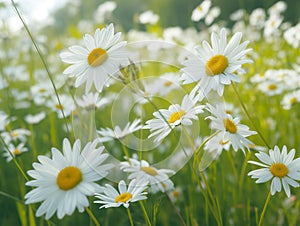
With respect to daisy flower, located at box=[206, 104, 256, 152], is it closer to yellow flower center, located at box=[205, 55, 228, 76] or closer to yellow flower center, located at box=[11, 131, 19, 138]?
yellow flower center, located at box=[205, 55, 228, 76]

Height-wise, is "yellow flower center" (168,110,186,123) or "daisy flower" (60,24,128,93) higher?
"daisy flower" (60,24,128,93)

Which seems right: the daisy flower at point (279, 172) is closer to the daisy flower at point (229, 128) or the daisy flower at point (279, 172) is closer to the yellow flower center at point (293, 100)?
the daisy flower at point (229, 128)

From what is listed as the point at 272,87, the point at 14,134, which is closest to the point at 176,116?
the point at 14,134

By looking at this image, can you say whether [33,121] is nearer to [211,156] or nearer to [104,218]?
[104,218]

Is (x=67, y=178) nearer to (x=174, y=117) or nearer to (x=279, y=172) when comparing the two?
(x=174, y=117)

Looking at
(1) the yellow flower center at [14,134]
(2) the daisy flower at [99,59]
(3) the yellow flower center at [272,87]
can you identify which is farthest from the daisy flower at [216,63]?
(3) the yellow flower center at [272,87]

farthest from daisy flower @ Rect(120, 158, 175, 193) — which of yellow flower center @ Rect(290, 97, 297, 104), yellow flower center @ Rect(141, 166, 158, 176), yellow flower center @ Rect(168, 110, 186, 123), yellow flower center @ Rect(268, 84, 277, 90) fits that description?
yellow flower center @ Rect(268, 84, 277, 90)

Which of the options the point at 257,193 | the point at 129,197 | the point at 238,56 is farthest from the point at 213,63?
the point at 257,193

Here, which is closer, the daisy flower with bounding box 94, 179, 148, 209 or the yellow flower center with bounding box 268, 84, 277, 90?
the daisy flower with bounding box 94, 179, 148, 209
